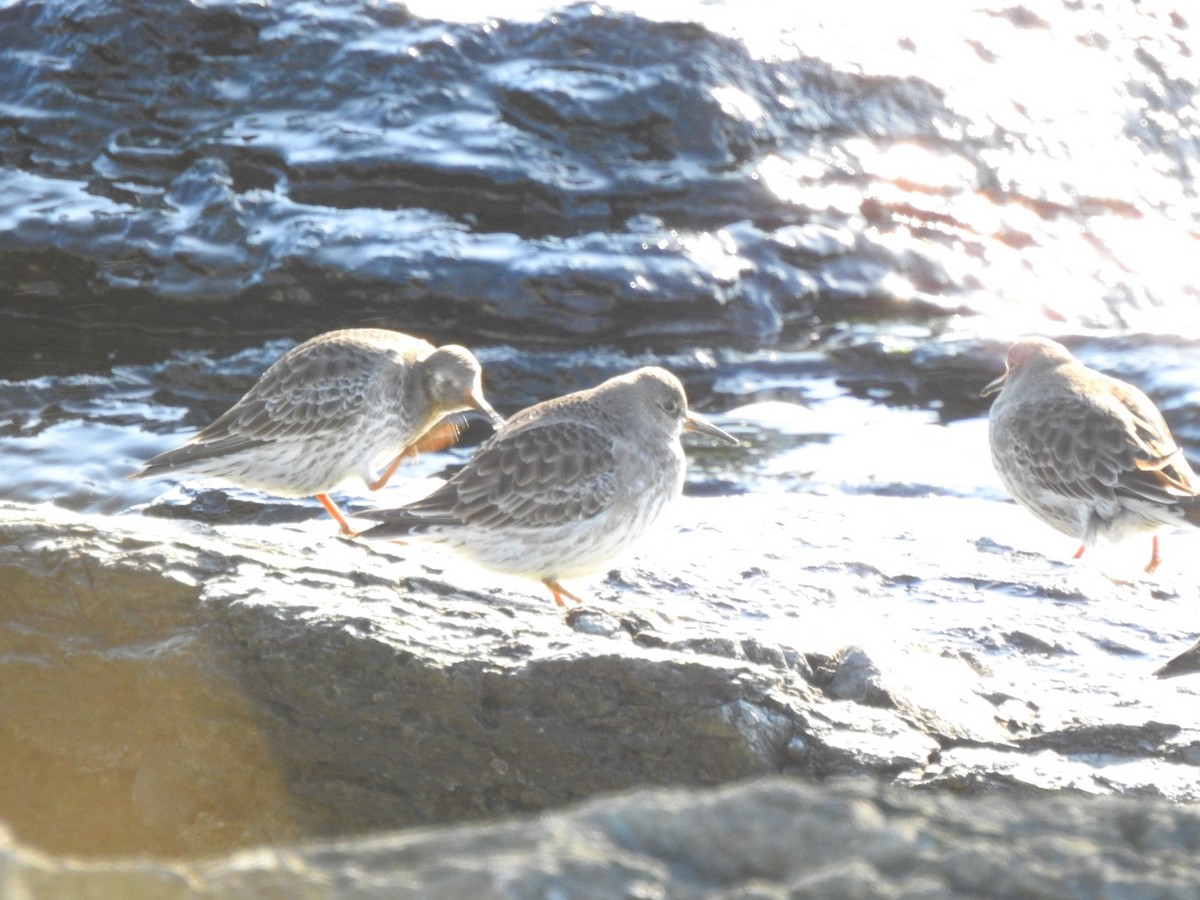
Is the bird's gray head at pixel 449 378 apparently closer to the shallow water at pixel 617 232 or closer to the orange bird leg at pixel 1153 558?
the shallow water at pixel 617 232

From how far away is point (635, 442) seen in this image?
7.42m

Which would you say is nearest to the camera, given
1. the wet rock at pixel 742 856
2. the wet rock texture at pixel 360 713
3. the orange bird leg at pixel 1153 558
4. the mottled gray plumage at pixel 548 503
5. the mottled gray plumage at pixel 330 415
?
the wet rock at pixel 742 856

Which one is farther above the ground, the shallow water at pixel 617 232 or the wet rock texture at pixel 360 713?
the wet rock texture at pixel 360 713

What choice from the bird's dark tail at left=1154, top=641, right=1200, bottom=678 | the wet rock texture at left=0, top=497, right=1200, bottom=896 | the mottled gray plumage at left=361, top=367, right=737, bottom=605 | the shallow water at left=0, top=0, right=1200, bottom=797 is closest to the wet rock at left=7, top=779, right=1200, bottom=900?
the wet rock texture at left=0, top=497, right=1200, bottom=896

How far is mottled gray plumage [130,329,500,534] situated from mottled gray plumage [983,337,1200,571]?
342 cm

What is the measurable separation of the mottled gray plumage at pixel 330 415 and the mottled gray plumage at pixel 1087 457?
3.42m

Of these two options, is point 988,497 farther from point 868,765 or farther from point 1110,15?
point 1110,15

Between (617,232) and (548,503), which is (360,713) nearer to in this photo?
(548,503)

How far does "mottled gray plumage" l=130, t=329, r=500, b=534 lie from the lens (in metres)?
8.52

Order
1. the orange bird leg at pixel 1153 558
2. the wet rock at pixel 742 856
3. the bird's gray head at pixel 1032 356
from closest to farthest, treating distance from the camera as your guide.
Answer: the wet rock at pixel 742 856, the orange bird leg at pixel 1153 558, the bird's gray head at pixel 1032 356

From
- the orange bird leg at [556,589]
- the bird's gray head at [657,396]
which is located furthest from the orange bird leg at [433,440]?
the orange bird leg at [556,589]

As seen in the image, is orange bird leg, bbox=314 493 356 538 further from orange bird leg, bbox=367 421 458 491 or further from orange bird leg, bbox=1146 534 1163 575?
orange bird leg, bbox=1146 534 1163 575

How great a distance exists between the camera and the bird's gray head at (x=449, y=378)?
9078 millimetres

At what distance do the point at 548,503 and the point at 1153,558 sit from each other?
167 inches
